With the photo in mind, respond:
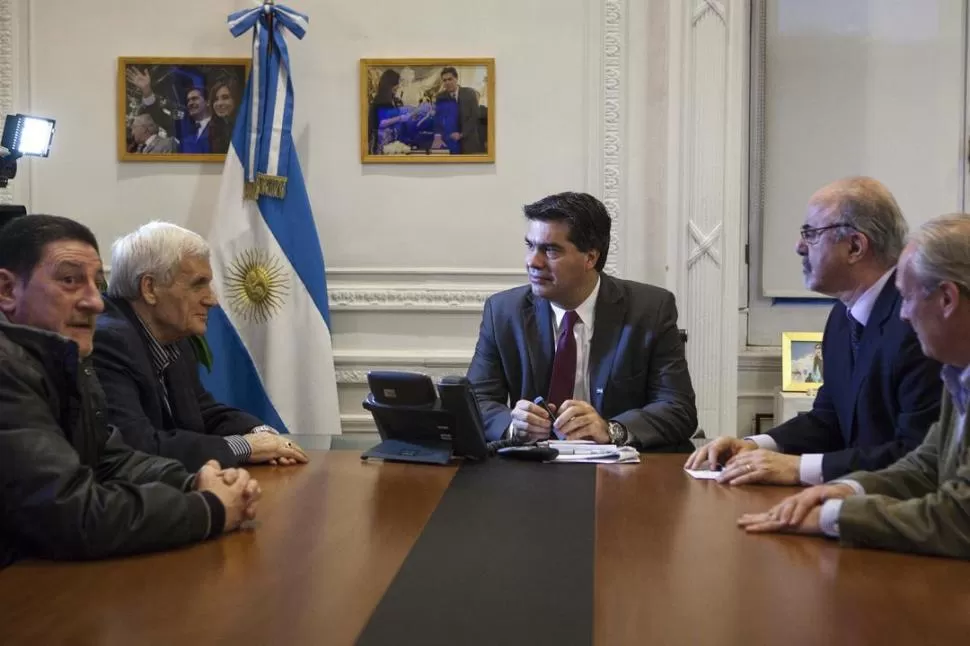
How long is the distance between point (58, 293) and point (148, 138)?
10.0ft

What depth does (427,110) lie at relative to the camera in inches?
195

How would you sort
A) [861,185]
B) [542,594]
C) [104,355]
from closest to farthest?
[542,594]
[104,355]
[861,185]

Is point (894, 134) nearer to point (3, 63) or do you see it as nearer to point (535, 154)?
point (535, 154)

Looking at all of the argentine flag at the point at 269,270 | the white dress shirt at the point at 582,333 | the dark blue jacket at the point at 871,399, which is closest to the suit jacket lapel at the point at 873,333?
the dark blue jacket at the point at 871,399

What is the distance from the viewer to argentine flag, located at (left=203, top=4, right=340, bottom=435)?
4.67m

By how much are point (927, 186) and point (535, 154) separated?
1825 millimetres

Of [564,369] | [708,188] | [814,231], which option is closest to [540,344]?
[564,369]

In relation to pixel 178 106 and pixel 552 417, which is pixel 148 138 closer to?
pixel 178 106

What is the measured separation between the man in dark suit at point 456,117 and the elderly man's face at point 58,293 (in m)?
2.90

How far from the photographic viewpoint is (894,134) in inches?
196

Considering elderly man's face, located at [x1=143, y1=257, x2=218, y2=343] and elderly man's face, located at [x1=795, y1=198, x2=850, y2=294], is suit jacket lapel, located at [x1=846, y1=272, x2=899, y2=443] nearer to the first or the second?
elderly man's face, located at [x1=795, y1=198, x2=850, y2=294]

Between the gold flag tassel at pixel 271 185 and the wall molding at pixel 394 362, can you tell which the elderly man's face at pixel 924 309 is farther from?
the gold flag tassel at pixel 271 185

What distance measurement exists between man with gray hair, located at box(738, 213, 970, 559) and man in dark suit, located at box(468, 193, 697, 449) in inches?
47.0

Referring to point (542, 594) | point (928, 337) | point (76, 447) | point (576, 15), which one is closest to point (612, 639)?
point (542, 594)
